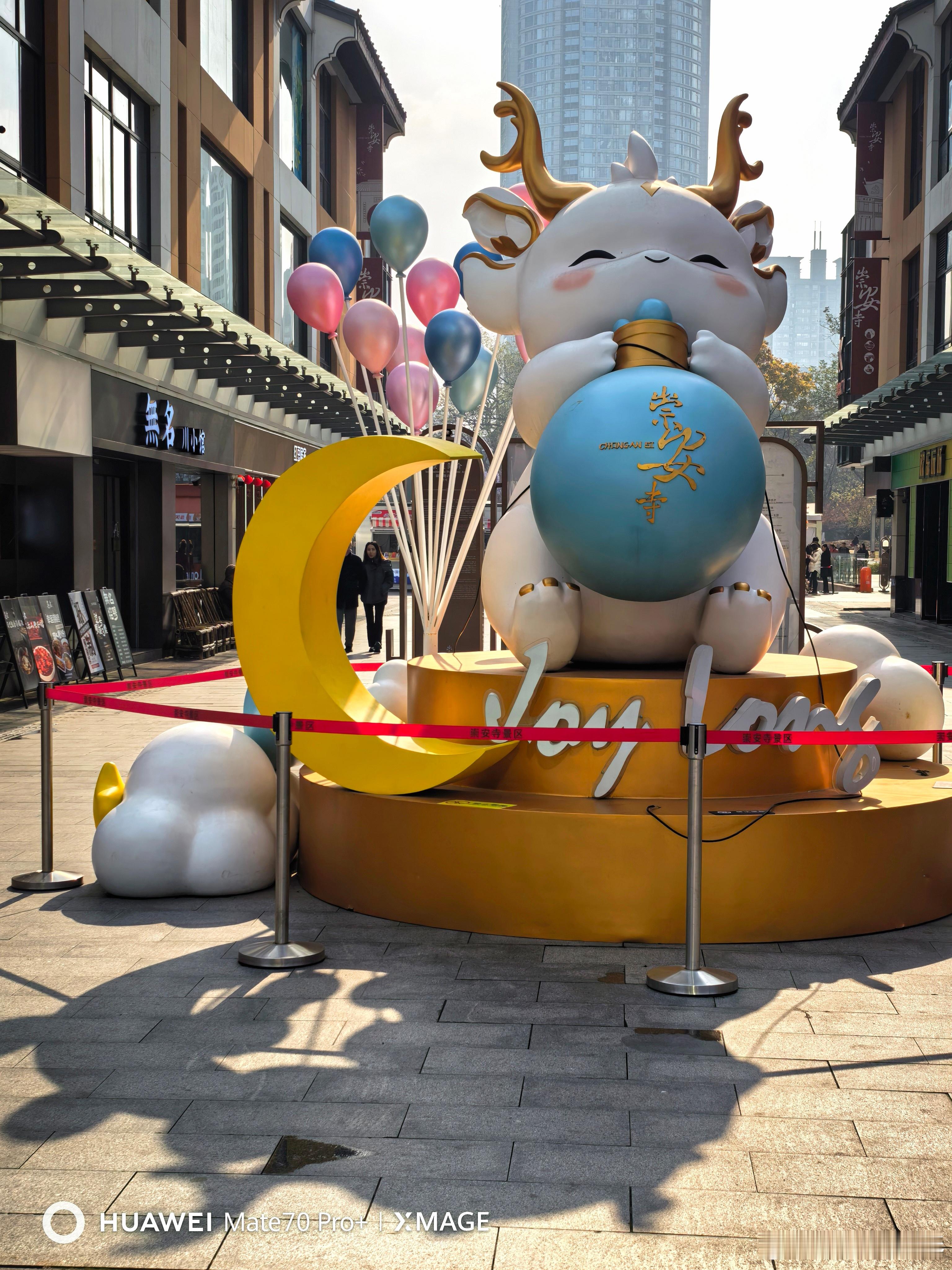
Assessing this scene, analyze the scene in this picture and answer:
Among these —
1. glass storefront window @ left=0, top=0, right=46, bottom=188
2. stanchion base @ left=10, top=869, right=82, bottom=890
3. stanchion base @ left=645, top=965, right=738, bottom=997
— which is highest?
glass storefront window @ left=0, top=0, right=46, bottom=188

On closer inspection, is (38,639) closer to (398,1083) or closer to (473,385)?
(473,385)

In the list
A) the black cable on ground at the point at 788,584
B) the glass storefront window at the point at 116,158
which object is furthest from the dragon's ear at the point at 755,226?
the glass storefront window at the point at 116,158

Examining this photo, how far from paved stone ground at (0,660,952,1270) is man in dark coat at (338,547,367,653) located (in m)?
12.0

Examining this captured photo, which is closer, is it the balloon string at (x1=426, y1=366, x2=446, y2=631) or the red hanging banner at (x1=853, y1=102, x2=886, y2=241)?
the balloon string at (x1=426, y1=366, x2=446, y2=631)

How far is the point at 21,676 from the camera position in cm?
1230

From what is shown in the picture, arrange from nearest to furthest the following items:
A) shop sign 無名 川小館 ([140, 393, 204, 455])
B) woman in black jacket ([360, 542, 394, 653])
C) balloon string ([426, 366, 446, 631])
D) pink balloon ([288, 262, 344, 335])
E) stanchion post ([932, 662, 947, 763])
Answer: stanchion post ([932, 662, 947, 763])
pink balloon ([288, 262, 344, 335])
balloon string ([426, 366, 446, 631])
shop sign 無名 川小館 ([140, 393, 204, 455])
woman in black jacket ([360, 542, 394, 653])

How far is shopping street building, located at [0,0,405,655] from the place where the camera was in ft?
41.5

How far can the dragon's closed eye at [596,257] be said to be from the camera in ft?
19.6

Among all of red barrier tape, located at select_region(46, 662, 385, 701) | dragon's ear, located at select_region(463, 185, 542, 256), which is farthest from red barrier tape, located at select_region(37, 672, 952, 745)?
dragon's ear, located at select_region(463, 185, 542, 256)

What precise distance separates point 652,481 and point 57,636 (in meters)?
9.57

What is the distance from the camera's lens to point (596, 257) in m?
6.01

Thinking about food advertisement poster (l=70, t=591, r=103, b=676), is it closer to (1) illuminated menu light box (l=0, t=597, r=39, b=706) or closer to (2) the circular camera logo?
(1) illuminated menu light box (l=0, t=597, r=39, b=706)

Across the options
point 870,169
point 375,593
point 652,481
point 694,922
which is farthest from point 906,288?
point 694,922

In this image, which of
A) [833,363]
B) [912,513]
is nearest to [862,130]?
[912,513]
